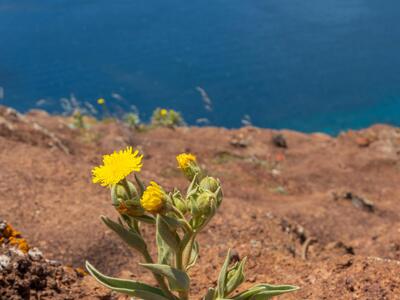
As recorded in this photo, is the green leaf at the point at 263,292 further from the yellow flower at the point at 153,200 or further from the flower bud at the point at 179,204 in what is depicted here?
the yellow flower at the point at 153,200

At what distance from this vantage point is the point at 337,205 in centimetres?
1052

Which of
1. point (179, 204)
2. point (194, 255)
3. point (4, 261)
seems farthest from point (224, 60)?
point (179, 204)

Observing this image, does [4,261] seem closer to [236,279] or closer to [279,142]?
[236,279]

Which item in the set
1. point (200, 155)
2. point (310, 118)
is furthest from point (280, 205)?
point (310, 118)

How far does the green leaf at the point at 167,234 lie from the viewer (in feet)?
9.20

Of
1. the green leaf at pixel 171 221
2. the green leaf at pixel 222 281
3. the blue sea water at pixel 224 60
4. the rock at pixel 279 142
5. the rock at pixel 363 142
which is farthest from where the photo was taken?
the blue sea water at pixel 224 60

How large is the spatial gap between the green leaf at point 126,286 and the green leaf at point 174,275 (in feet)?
0.48

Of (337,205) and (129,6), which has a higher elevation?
(129,6)

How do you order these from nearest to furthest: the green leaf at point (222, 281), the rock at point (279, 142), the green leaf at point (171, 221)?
the green leaf at point (171, 221)
the green leaf at point (222, 281)
the rock at point (279, 142)

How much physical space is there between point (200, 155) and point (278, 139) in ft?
14.3

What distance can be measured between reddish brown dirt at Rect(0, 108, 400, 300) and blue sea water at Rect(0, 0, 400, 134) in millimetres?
17827

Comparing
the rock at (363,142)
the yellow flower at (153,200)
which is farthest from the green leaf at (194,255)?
the rock at (363,142)

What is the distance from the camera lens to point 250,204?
352 inches

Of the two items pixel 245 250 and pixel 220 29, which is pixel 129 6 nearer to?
pixel 220 29
